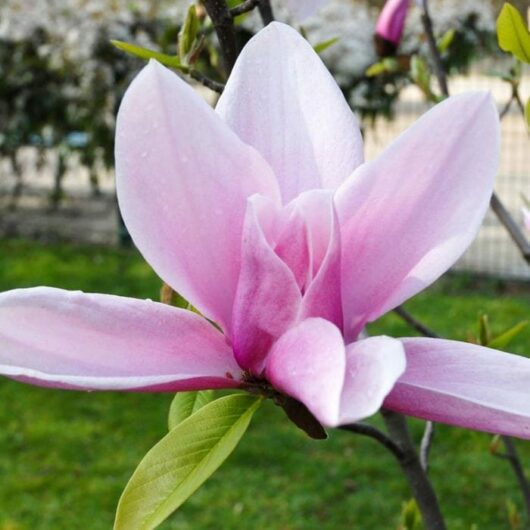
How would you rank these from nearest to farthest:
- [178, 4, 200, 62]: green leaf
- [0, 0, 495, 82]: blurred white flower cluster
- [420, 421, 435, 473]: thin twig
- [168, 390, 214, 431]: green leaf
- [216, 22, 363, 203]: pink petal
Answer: [216, 22, 363, 203]: pink petal → [168, 390, 214, 431]: green leaf → [178, 4, 200, 62]: green leaf → [420, 421, 435, 473]: thin twig → [0, 0, 495, 82]: blurred white flower cluster

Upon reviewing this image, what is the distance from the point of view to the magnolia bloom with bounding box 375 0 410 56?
1284 millimetres

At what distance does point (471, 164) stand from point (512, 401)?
0.11 m

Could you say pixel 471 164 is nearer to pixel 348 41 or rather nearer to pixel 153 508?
pixel 153 508

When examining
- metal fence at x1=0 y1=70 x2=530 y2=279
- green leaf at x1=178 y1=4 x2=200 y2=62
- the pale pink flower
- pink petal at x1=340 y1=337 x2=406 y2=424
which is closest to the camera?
pink petal at x1=340 y1=337 x2=406 y2=424

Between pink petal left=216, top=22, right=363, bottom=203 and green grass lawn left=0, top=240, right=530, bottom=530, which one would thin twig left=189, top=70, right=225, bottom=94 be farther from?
green grass lawn left=0, top=240, right=530, bottom=530

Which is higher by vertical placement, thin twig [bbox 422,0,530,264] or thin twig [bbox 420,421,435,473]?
thin twig [bbox 422,0,530,264]

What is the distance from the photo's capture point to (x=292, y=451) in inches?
131

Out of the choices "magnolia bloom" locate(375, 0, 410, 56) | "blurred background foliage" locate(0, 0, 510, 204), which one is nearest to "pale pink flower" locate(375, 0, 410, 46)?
"magnolia bloom" locate(375, 0, 410, 56)

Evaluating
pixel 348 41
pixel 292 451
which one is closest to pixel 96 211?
pixel 348 41

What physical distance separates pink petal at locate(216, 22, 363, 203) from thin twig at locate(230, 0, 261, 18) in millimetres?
200

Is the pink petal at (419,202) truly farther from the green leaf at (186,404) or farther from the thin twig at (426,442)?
the thin twig at (426,442)

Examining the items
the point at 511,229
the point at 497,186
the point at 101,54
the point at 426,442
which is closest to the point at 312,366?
the point at 426,442

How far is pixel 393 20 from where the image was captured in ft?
4.40

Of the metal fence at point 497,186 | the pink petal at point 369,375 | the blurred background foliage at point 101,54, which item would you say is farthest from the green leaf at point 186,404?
the blurred background foliage at point 101,54
